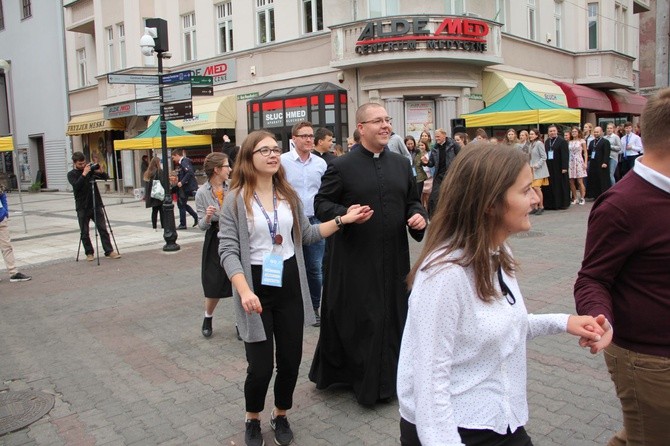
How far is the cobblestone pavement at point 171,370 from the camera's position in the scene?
3.98m

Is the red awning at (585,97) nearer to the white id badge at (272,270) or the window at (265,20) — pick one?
the window at (265,20)

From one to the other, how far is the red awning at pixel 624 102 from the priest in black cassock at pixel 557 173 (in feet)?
51.5

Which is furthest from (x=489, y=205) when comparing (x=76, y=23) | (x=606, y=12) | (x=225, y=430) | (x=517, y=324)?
(x=76, y=23)

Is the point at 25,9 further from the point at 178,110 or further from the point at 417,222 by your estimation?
the point at 417,222

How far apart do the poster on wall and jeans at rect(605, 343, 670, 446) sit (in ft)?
57.0

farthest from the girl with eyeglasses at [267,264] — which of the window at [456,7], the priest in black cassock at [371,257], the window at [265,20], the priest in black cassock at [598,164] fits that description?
the window at [265,20]

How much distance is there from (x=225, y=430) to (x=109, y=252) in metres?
7.70

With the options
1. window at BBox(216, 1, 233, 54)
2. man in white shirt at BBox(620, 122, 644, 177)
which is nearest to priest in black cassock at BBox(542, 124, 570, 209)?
man in white shirt at BBox(620, 122, 644, 177)

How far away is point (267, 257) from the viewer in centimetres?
354

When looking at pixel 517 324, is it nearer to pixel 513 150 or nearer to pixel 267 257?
pixel 513 150

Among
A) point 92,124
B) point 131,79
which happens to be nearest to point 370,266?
point 131,79

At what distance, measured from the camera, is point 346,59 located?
1930cm

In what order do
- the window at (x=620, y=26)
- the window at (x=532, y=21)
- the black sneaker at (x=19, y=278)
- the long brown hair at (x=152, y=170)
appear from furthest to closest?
the window at (x=620, y=26) < the window at (x=532, y=21) < the long brown hair at (x=152, y=170) < the black sneaker at (x=19, y=278)

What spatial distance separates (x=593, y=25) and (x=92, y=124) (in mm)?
23502
